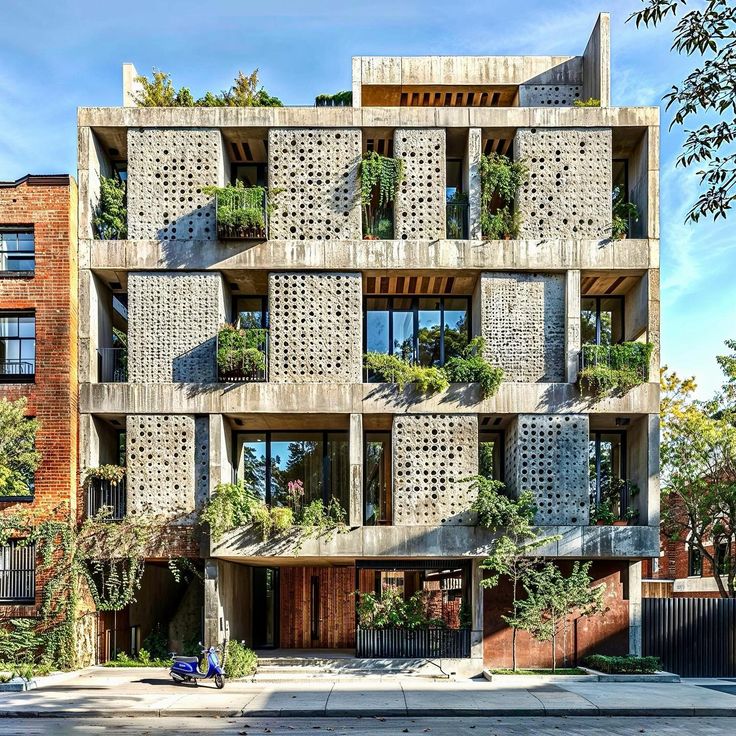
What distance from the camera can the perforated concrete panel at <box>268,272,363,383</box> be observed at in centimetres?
2298

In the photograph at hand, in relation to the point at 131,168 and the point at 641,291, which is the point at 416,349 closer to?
the point at 641,291

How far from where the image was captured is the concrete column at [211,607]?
21703mm

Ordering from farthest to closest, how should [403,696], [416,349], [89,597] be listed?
[416,349], [89,597], [403,696]

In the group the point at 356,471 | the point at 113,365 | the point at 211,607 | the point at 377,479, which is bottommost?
the point at 211,607

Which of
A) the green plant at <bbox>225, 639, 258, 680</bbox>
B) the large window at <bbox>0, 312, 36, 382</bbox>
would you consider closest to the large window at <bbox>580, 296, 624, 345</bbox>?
the green plant at <bbox>225, 639, 258, 680</bbox>

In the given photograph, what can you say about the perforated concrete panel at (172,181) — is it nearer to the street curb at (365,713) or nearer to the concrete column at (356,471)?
the concrete column at (356,471)

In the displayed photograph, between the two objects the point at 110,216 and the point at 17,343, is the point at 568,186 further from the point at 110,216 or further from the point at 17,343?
the point at 17,343

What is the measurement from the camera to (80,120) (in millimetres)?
23469

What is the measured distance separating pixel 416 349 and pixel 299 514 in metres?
6.39

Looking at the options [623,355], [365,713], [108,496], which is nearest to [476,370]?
[623,355]

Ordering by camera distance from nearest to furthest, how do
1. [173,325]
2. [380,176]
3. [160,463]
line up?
[160,463] < [173,325] < [380,176]

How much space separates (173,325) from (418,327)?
25.2ft

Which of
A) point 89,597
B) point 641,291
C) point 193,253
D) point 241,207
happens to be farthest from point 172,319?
point 641,291

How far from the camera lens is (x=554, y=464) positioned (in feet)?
74.5
